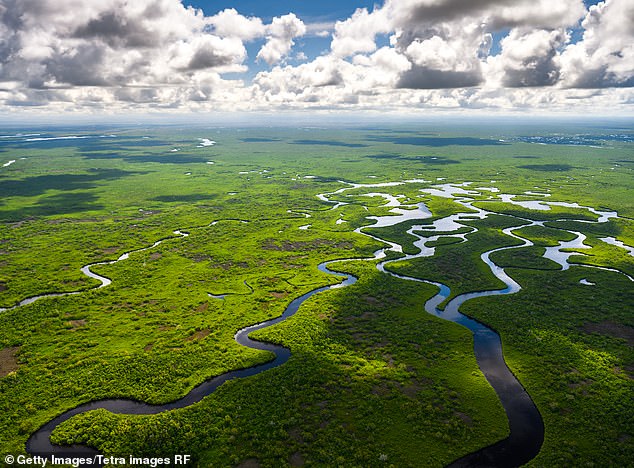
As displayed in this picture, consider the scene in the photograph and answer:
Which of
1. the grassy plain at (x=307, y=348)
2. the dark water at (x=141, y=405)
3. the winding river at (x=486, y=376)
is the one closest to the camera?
the dark water at (x=141, y=405)

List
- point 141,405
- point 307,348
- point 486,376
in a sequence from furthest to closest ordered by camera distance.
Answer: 1. point 307,348
2. point 486,376
3. point 141,405

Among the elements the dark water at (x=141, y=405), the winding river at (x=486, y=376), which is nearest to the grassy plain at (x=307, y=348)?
Answer: the dark water at (x=141, y=405)

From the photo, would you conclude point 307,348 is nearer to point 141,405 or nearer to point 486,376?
point 141,405

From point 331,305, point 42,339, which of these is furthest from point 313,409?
point 42,339

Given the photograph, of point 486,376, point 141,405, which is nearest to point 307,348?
point 141,405

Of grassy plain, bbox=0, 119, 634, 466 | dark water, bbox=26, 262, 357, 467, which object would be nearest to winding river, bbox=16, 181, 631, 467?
dark water, bbox=26, 262, 357, 467

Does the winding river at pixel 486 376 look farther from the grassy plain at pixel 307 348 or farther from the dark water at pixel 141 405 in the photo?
the grassy plain at pixel 307 348

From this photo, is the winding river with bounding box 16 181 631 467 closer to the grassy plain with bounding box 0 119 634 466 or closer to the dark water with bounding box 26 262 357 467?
the dark water with bounding box 26 262 357 467

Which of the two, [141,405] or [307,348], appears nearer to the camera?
[141,405]

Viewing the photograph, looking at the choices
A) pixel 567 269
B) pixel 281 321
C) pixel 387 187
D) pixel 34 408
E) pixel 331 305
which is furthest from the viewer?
pixel 387 187

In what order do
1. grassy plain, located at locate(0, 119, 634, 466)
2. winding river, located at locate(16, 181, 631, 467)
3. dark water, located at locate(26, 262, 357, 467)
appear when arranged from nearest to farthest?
dark water, located at locate(26, 262, 357, 467) → winding river, located at locate(16, 181, 631, 467) → grassy plain, located at locate(0, 119, 634, 466)

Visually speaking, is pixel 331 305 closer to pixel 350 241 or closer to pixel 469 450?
pixel 469 450
